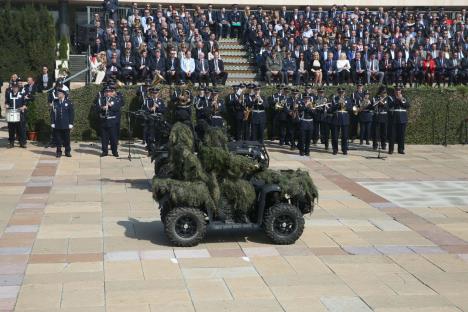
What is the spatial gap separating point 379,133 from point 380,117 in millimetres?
723

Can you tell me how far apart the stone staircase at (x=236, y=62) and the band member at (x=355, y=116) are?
5.08 meters

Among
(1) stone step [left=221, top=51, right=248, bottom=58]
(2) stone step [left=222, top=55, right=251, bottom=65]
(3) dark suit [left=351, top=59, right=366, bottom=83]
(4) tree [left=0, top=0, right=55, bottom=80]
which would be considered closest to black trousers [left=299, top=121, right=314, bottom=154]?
(3) dark suit [left=351, top=59, right=366, bottom=83]

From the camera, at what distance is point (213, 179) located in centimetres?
1185

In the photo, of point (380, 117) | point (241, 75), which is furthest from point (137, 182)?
point (241, 75)

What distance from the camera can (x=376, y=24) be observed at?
31969mm

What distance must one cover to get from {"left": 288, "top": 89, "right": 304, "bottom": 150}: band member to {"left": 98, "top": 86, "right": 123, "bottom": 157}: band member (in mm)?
4698

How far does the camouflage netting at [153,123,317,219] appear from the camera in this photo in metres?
11.7

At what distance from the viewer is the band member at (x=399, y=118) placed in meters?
22.4

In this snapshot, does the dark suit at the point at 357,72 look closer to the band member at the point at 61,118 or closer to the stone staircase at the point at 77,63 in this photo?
the stone staircase at the point at 77,63

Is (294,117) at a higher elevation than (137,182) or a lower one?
higher

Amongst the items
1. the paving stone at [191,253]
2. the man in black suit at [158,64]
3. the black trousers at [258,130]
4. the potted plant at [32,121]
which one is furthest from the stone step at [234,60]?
the paving stone at [191,253]

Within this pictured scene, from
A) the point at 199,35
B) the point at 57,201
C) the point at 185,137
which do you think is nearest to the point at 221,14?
the point at 199,35

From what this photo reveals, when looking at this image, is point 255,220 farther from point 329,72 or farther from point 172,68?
point 329,72

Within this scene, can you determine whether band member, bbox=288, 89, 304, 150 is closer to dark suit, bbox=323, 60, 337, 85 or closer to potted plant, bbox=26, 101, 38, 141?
dark suit, bbox=323, 60, 337, 85
